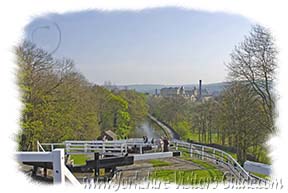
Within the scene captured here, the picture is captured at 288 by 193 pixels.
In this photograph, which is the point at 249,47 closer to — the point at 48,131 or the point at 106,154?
the point at 106,154

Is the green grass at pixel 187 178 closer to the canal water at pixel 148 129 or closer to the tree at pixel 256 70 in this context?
the tree at pixel 256 70

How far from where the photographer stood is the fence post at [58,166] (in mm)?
1211

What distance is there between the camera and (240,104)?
8.38m

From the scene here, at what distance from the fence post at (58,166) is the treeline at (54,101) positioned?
426 cm

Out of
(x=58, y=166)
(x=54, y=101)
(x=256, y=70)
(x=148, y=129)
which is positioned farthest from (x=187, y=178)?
(x=148, y=129)

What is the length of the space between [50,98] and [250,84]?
524cm

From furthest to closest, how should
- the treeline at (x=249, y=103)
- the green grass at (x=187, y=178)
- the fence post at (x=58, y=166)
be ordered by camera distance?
the treeline at (x=249, y=103)
the green grass at (x=187, y=178)
the fence post at (x=58, y=166)

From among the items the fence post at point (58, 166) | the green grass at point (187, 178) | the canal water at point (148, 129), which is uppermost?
the fence post at point (58, 166)

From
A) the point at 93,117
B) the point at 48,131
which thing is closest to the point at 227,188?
the point at 48,131

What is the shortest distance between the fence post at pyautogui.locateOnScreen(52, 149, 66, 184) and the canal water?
1401cm

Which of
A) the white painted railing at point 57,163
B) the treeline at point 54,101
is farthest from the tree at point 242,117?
the white painted railing at point 57,163

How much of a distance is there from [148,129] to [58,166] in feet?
50.8

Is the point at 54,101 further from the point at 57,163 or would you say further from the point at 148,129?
the point at 57,163

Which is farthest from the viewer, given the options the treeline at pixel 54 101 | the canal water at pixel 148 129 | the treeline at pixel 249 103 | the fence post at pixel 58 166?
the canal water at pixel 148 129
